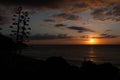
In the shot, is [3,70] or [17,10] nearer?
[3,70]

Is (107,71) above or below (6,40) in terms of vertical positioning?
below

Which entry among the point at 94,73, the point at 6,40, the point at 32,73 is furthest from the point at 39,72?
the point at 6,40

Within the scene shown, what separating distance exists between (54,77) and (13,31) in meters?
20.5

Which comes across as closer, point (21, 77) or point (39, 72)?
point (21, 77)

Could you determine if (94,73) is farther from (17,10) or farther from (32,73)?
(17,10)

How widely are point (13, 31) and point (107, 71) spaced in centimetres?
1982

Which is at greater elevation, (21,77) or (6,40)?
(6,40)

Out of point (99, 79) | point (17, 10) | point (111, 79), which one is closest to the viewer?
point (99, 79)

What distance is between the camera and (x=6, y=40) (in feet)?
139

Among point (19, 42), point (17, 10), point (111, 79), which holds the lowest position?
point (111, 79)

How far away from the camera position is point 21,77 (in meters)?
15.0

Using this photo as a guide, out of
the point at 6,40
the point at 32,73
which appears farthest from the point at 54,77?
the point at 6,40

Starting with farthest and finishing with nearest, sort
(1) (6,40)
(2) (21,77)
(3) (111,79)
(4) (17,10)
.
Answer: (1) (6,40)
(4) (17,10)
(3) (111,79)
(2) (21,77)

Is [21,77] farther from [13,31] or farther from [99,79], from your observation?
[13,31]
